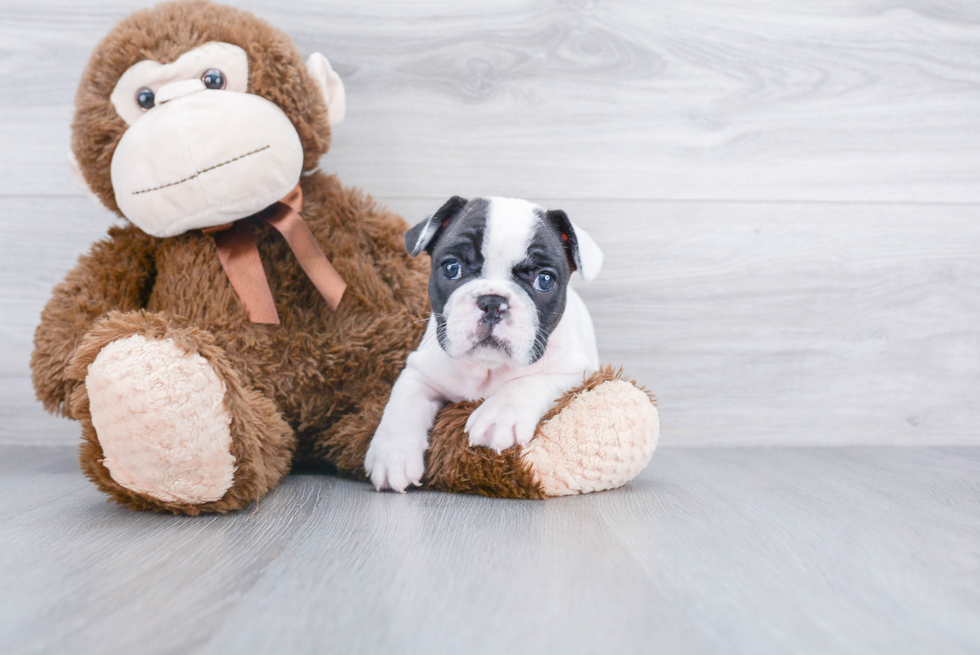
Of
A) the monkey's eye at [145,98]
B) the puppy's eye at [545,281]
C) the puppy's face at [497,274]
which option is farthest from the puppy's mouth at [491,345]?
the monkey's eye at [145,98]

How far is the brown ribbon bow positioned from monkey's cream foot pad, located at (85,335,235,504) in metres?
0.26

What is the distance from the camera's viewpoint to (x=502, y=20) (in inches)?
65.7

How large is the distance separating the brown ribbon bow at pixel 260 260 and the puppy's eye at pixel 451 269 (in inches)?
8.4

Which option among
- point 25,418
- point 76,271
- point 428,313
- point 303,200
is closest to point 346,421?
point 428,313

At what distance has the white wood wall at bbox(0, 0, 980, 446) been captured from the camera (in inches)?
64.5

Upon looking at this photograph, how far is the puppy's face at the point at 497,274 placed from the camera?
110cm

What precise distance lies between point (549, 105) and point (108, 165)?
3.20 feet

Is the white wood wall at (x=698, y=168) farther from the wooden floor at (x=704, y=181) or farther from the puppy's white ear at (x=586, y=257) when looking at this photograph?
the puppy's white ear at (x=586, y=257)

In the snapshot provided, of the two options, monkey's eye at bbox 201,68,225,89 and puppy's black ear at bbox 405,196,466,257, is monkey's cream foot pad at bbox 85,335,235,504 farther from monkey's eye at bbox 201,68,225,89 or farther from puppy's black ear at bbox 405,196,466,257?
monkey's eye at bbox 201,68,225,89

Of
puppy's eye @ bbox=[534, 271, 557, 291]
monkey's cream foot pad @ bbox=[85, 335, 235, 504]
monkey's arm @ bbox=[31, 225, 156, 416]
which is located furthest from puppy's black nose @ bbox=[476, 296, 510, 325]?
monkey's arm @ bbox=[31, 225, 156, 416]

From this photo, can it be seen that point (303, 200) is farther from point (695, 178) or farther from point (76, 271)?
point (695, 178)

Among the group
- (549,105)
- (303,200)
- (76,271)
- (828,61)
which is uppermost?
(828,61)

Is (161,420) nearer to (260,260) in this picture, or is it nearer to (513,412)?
(260,260)

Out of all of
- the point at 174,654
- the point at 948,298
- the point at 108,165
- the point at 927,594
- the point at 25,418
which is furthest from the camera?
the point at 948,298
